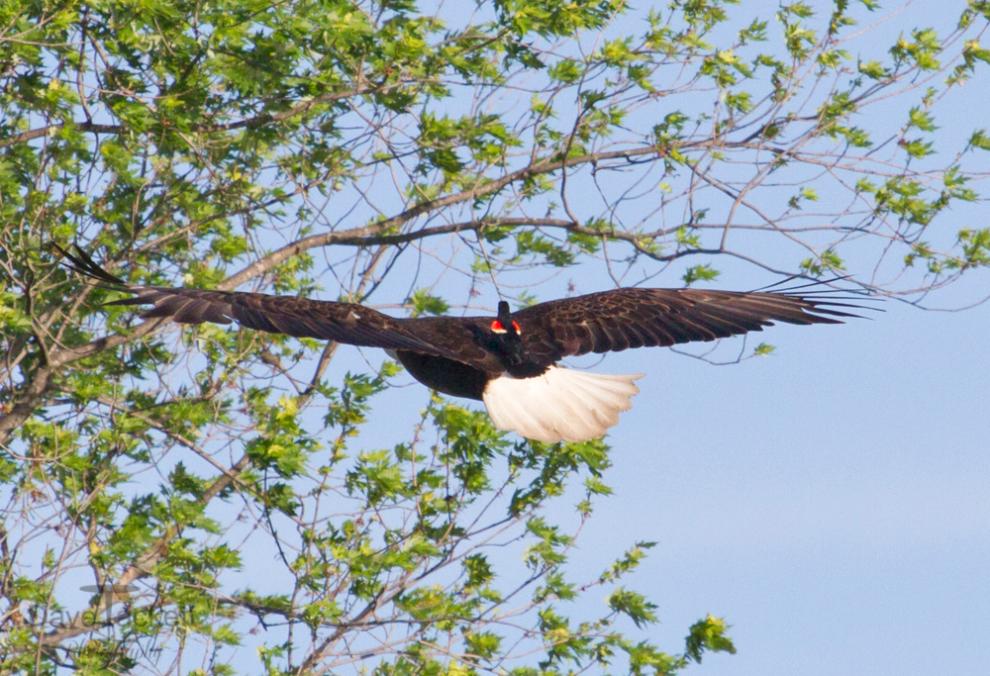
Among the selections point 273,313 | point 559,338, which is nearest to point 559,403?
point 559,338

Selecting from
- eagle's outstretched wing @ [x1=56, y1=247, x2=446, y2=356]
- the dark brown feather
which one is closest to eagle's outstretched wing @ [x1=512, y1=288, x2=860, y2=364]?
the dark brown feather

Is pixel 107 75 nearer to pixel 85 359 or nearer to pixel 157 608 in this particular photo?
pixel 85 359

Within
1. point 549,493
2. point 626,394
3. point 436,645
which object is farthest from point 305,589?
point 626,394

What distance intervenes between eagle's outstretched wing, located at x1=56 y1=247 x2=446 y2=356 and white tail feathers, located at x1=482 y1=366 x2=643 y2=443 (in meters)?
0.45

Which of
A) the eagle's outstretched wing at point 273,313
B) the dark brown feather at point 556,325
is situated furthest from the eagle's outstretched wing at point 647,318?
the eagle's outstretched wing at point 273,313

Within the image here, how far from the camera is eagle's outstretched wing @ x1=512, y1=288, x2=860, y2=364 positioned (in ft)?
24.5

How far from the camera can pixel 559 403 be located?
729 cm

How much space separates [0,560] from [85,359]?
39.2 inches

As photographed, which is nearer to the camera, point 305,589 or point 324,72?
point 305,589

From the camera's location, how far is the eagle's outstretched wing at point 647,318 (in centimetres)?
746

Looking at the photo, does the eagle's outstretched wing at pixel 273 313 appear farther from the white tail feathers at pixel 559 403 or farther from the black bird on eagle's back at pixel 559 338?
the white tail feathers at pixel 559 403

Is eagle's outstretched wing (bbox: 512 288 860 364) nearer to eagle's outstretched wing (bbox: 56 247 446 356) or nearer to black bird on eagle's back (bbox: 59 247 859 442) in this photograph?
black bird on eagle's back (bbox: 59 247 859 442)

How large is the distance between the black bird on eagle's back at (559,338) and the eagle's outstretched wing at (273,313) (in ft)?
0.05

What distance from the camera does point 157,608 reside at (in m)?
7.01
